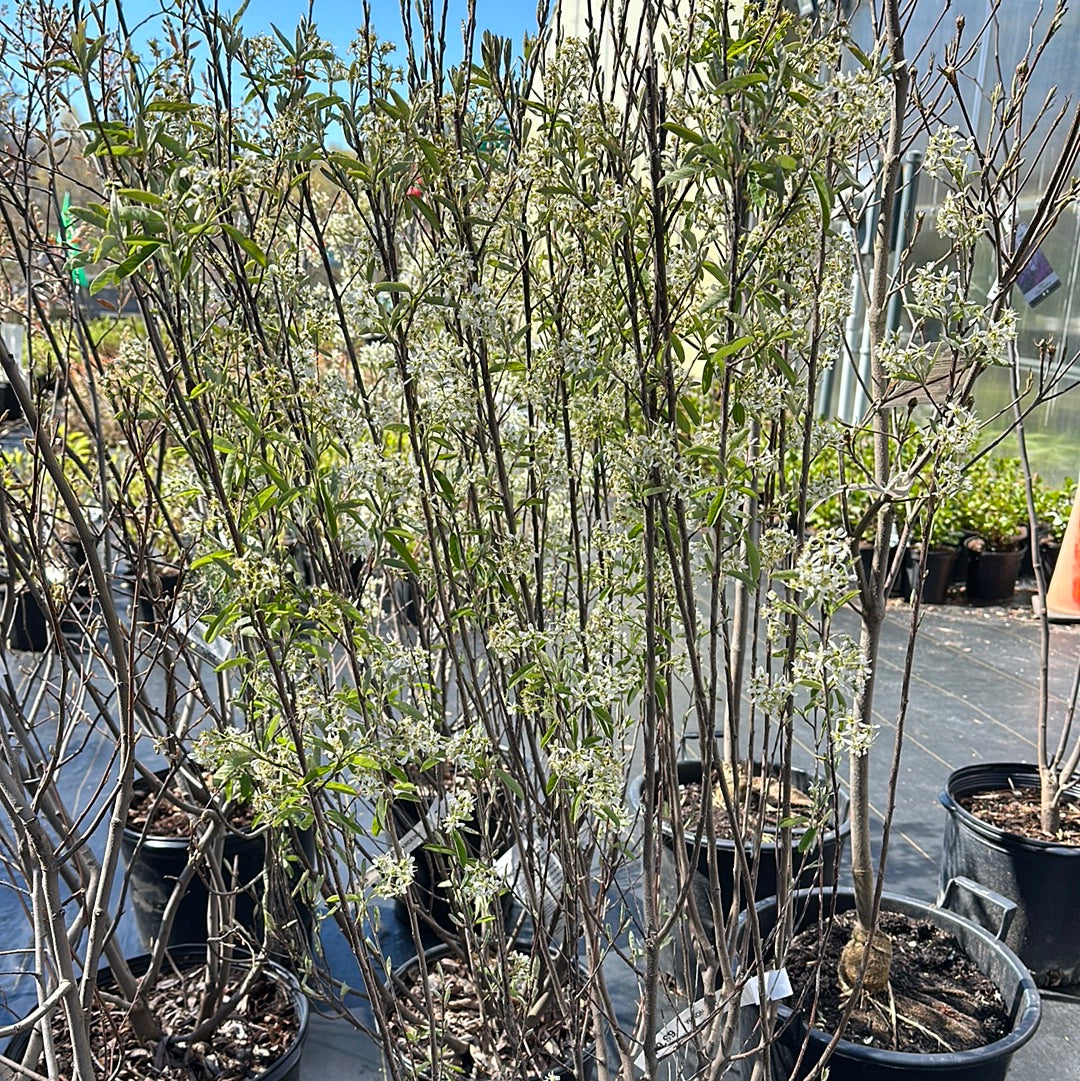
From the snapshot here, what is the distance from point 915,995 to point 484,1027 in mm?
955

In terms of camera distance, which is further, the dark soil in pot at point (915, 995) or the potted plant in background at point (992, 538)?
the potted plant in background at point (992, 538)

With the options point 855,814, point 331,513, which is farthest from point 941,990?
point 331,513

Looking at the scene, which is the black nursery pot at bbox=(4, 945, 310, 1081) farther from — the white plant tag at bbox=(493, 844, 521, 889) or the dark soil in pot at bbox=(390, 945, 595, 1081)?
the white plant tag at bbox=(493, 844, 521, 889)

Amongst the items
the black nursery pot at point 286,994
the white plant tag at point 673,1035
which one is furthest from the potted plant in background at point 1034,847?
the black nursery pot at point 286,994

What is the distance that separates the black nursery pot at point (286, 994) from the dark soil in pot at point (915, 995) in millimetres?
1019

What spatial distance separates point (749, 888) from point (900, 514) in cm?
82

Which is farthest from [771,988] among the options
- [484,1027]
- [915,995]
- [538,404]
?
[538,404]

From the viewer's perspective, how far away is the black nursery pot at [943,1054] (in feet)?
6.23

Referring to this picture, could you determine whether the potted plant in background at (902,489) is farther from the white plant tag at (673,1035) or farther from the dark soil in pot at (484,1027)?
the dark soil in pot at (484,1027)

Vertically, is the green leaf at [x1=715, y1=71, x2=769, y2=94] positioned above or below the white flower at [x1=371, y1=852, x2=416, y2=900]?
above

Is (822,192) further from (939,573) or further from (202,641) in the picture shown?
(939,573)

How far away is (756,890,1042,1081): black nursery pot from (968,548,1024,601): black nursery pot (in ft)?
14.2

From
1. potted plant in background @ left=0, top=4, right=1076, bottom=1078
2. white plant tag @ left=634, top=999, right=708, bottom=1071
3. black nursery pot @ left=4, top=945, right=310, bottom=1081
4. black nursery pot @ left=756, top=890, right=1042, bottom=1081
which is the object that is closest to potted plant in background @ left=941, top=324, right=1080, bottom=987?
black nursery pot @ left=756, top=890, right=1042, bottom=1081

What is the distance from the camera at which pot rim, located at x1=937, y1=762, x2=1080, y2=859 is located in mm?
2684
